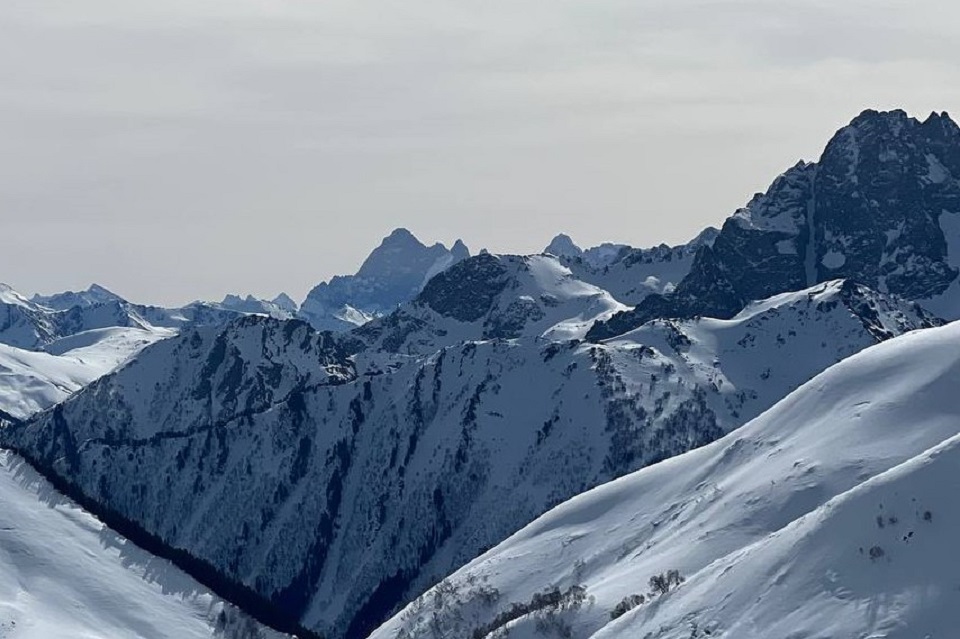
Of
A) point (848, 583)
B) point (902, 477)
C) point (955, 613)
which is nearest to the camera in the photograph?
point (955, 613)

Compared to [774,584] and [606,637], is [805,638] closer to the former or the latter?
[774,584]

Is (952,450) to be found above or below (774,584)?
above

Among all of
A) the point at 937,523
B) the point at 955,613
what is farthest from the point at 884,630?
the point at 937,523

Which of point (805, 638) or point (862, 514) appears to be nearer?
point (805, 638)

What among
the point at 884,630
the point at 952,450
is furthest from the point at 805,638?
the point at 952,450

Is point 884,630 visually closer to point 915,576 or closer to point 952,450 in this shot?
point 915,576

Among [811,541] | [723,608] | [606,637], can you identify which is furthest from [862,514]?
[606,637]

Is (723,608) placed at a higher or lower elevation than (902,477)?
lower

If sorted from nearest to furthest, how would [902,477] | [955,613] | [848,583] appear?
[955,613] → [848,583] → [902,477]

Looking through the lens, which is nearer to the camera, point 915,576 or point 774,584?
point 915,576

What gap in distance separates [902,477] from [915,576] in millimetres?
18354

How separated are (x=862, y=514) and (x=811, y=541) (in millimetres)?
5511

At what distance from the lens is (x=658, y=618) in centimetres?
Result: 17888

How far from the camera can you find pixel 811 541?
565 ft
